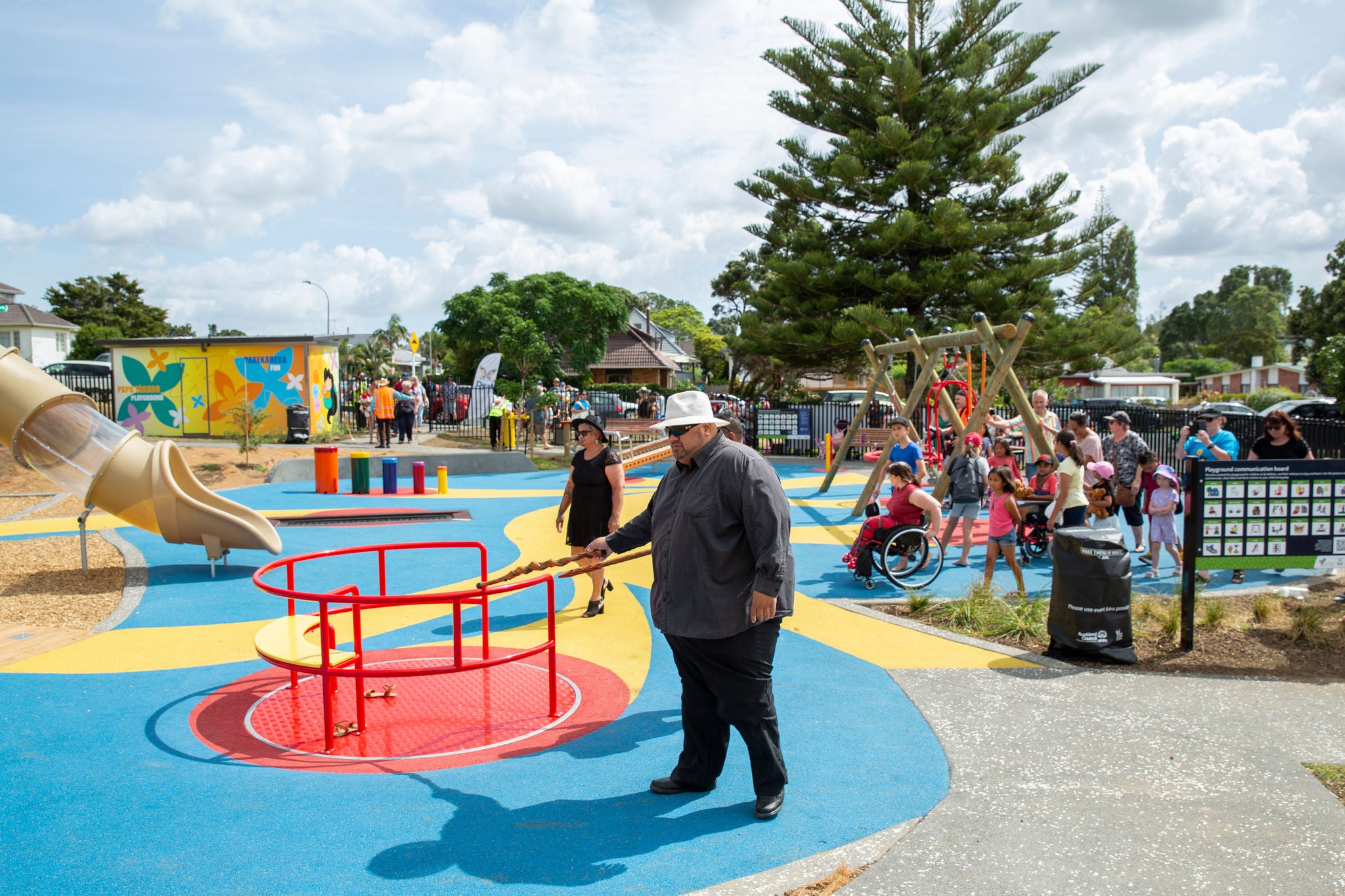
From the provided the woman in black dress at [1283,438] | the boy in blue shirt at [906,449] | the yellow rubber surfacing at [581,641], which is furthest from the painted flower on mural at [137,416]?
the woman in black dress at [1283,438]

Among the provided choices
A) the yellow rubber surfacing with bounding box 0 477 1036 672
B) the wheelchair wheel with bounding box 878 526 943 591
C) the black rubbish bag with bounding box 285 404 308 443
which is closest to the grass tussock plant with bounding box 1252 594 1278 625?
the yellow rubber surfacing with bounding box 0 477 1036 672

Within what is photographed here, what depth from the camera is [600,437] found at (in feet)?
26.1

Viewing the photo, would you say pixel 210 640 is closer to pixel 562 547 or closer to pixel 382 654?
pixel 382 654

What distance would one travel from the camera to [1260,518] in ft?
23.0

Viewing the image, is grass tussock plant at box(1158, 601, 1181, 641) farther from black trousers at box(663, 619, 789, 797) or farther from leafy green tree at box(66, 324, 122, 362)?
leafy green tree at box(66, 324, 122, 362)

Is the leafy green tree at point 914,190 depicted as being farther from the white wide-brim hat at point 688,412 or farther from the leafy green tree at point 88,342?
the leafy green tree at point 88,342

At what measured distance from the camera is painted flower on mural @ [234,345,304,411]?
80.4ft

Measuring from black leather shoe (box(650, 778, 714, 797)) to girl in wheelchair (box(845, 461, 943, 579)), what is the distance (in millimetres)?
5107

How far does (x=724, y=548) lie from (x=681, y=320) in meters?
92.5

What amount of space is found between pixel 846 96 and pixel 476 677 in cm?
2543

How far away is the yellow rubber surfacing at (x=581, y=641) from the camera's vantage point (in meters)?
6.63

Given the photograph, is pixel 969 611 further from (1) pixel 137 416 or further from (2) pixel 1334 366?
(2) pixel 1334 366

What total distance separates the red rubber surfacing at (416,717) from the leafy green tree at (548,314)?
116 ft

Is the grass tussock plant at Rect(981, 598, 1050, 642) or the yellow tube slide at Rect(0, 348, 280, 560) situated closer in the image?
the grass tussock plant at Rect(981, 598, 1050, 642)
